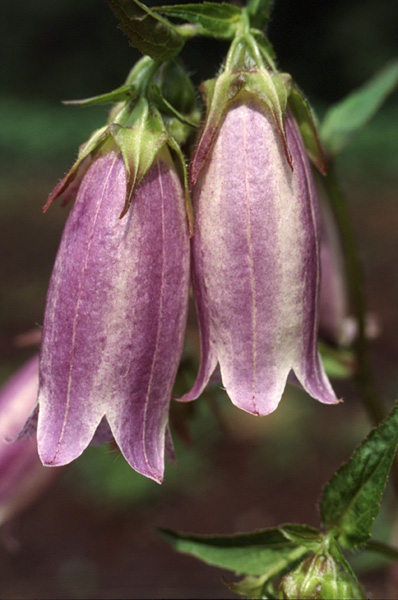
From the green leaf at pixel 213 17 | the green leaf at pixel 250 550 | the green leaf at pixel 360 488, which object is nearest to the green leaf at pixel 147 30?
the green leaf at pixel 213 17

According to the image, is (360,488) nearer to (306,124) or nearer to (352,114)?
(306,124)

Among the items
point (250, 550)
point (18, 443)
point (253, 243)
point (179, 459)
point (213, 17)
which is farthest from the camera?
point (179, 459)

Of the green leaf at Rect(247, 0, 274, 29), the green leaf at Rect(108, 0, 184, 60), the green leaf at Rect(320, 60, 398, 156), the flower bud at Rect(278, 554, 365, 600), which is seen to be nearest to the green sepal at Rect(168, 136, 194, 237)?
the green leaf at Rect(108, 0, 184, 60)

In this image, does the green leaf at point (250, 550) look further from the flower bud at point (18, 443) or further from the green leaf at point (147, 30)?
the green leaf at point (147, 30)

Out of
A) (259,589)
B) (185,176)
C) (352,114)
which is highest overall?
(185,176)

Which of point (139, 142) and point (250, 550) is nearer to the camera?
point (139, 142)

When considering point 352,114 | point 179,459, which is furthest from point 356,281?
point 179,459

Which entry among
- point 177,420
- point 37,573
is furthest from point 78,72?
point 177,420
